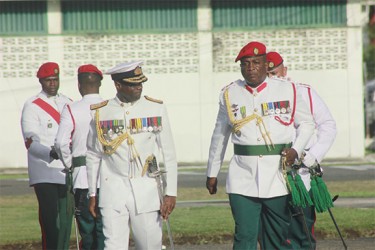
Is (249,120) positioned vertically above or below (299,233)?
above

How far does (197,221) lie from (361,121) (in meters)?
18.0

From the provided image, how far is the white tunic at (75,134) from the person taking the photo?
34.6ft

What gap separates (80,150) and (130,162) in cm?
189

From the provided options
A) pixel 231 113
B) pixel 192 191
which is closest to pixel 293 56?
pixel 192 191

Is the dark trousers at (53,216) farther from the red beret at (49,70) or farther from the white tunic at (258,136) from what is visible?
the white tunic at (258,136)

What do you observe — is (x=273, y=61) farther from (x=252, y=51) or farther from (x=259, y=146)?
(x=259, y=146)

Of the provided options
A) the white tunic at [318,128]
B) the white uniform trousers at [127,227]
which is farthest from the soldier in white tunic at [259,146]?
the white uniform trousers at [127,227]

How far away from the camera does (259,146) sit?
9.23 meters

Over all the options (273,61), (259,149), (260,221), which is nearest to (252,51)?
(259,149)

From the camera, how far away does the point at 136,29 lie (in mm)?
30891

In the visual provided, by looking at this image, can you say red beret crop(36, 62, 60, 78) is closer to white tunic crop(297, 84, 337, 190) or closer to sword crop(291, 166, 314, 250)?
white tunic crop(297, 84, 337, 190)

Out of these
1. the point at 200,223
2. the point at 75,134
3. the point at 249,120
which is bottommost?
the point at 200,223

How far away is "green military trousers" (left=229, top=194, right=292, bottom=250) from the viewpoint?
360 inches

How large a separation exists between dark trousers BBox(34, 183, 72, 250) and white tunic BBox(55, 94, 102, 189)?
Result: 72 centimetres
